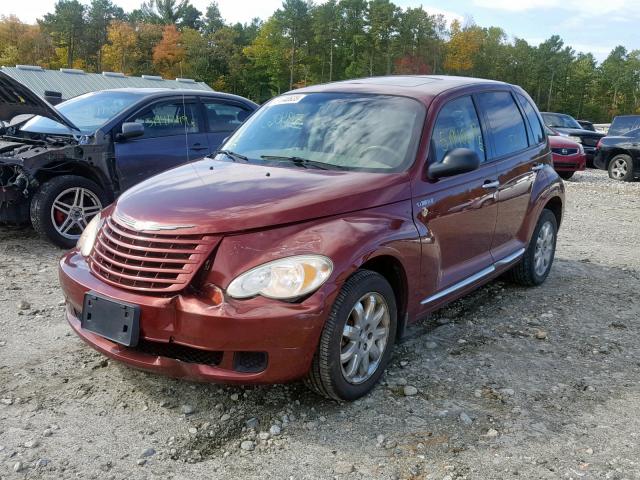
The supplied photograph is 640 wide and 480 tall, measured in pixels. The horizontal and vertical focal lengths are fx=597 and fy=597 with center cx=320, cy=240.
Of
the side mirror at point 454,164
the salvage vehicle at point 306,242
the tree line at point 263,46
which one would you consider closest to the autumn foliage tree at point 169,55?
the tree line at point 263,46

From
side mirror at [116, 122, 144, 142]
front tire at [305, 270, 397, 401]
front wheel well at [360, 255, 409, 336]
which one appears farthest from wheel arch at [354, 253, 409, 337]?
side mirror at [116, 122, 144, 142]

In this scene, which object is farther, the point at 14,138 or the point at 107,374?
the point at 14,138

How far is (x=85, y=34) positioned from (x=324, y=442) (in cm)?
9105

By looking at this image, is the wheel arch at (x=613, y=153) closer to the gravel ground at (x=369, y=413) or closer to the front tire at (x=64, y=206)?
the gravel ground at (x=369, y=413)

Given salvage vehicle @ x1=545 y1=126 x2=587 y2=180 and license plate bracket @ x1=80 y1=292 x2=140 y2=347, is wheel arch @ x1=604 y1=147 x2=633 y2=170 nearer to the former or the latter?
salvage vehicle @ x1=545 y1=126 x2=587 y2=180

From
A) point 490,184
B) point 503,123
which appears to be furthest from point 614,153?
point 490,184

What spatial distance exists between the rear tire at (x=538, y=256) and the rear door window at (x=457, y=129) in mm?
1351

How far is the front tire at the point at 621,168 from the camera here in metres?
15.7

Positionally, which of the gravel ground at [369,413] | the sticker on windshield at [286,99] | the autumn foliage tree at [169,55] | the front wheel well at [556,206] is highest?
the autumn foliage tree at [169,55]

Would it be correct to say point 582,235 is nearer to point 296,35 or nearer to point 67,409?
point 67,409

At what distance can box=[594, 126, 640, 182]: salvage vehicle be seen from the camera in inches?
614

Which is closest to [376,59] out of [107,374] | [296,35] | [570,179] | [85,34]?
[296,35]

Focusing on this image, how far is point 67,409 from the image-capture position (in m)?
3.19

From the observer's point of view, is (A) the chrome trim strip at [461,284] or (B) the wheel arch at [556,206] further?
(B) the wheel arch at [556,206]
